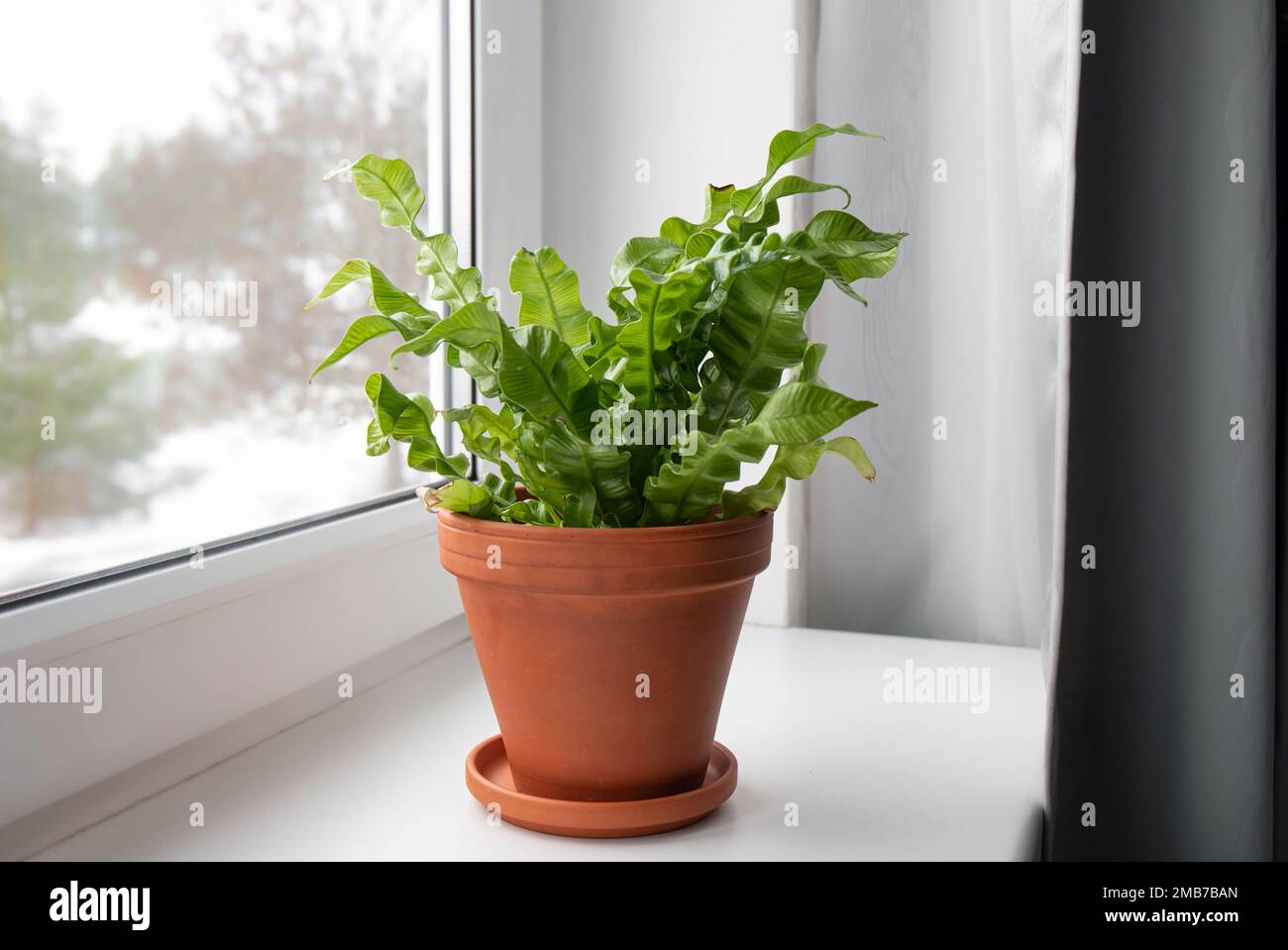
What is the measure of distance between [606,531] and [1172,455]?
37 centimetres

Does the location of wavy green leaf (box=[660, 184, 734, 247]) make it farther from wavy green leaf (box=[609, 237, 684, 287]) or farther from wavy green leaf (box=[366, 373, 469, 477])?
wavy green leaf (box=[366, 373, 469, 477])

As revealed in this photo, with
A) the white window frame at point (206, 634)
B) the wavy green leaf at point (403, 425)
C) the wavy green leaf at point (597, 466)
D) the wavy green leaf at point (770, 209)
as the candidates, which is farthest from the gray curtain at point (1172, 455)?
the white window frame at point (206, 634)

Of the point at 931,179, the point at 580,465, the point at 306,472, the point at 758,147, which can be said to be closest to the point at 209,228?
the point at 306,472

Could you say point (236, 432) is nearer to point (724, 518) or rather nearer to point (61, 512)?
point (61, 512)

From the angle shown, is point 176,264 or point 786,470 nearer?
point 786,470

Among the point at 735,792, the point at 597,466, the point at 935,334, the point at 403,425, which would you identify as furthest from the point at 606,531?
the point at 935,334

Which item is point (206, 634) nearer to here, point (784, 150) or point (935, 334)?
point (784, 150)

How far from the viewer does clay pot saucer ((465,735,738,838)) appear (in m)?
0.63

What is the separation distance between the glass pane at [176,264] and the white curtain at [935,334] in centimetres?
49

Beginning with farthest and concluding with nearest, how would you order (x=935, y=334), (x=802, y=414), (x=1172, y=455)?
(x=935, y=334), (x=1172, y=455), (x=802, y=414)

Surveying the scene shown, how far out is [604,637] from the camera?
61cm

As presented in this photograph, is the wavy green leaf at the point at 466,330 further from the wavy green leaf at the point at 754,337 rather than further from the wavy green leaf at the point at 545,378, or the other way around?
the wavy green leaf at the point at 754,337

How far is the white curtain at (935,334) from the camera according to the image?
1.09 m

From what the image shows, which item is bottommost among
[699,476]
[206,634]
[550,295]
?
[206,634]
